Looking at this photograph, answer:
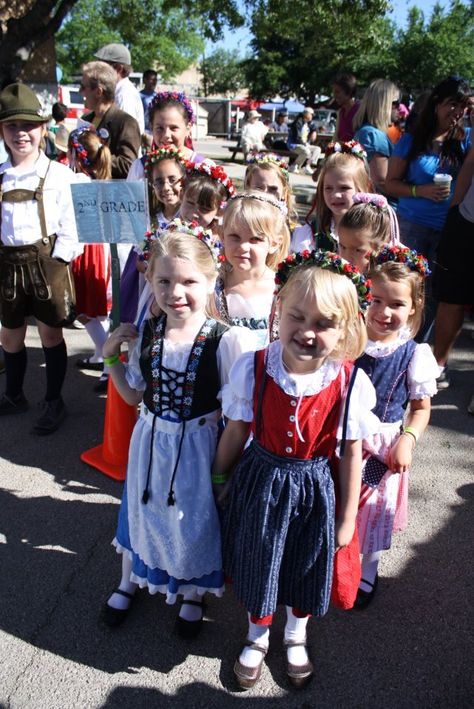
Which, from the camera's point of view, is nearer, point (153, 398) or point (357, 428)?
point (357, 428)

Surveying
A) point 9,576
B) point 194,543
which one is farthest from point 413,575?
point 9,576

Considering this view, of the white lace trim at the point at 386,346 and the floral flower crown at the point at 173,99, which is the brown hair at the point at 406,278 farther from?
the floral flower crown at the point at 173,99

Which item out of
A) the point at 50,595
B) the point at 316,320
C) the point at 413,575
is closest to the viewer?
the point at 316,320

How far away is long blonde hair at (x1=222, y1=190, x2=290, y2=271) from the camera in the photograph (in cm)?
248

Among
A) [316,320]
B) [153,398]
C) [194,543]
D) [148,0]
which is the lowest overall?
[194,543]

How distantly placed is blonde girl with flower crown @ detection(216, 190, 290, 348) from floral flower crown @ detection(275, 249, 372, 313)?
638mm

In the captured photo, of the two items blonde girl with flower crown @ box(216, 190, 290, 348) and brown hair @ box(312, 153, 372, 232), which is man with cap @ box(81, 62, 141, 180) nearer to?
brown hair @ box(312, 153, 372, 232)

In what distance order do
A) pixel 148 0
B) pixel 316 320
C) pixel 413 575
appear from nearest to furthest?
pixel 316 320 → pixel 413 575 → pixel 148 0

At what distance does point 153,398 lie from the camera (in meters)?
2.10

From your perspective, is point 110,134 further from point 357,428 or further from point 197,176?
point 357,428

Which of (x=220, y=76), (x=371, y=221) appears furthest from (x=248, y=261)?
(x=220, y=76)

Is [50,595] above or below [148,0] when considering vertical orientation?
below

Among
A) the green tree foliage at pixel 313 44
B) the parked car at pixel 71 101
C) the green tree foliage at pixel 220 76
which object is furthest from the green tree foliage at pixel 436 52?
the green tree foliage at pixel 220 76

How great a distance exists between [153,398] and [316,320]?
2.33 feet
